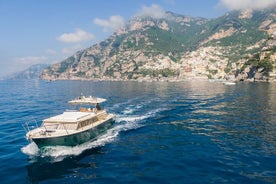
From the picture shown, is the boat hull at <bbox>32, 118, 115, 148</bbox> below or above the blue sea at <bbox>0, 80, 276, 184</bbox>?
above

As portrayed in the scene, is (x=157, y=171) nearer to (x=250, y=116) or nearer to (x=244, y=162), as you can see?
(x=244, y=162)

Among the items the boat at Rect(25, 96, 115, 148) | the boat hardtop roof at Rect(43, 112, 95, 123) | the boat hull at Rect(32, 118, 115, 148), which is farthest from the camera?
the boat hardtop roof at Rect(43, 112, 95, 123)

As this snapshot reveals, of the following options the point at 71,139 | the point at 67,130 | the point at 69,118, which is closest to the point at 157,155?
the point at 71,139

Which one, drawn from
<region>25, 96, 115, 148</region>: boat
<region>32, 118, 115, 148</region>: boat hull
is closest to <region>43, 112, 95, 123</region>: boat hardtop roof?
<region>25, 96, 115, 148</region>: boat

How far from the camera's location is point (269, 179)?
2483cm

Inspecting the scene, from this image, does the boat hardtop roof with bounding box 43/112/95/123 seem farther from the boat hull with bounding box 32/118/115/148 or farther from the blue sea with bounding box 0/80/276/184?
the blue sea with bounding box 0/80/276/184

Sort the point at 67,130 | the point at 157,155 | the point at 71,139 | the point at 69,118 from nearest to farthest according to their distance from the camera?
the point at 157,155 → the point at 71,139 → the point at 67,130 → the point at 69,118

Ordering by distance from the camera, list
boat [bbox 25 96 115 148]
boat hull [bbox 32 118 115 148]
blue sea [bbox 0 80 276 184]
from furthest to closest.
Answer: boat [bbox 25 96 115 148], boat hull [bbox 32 118 115 148], blue sea [bbox 0 80 276 184]

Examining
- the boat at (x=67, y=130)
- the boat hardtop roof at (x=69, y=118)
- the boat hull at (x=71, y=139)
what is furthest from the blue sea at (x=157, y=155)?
the boat hardtop roof at (x=69, y=118)

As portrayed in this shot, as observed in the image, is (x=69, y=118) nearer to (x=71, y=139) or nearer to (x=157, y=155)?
(x=71, y=139)

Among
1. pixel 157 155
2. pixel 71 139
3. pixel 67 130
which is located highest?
pixel 67 130

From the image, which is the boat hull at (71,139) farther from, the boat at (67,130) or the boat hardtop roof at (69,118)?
the boat hardtop roof at (69,118)

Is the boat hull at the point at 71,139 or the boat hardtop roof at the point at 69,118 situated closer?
the boat hull at the point at 71,139

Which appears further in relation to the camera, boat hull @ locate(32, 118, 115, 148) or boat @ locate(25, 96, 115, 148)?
boat @ locate(25, 96, 115, 148)
